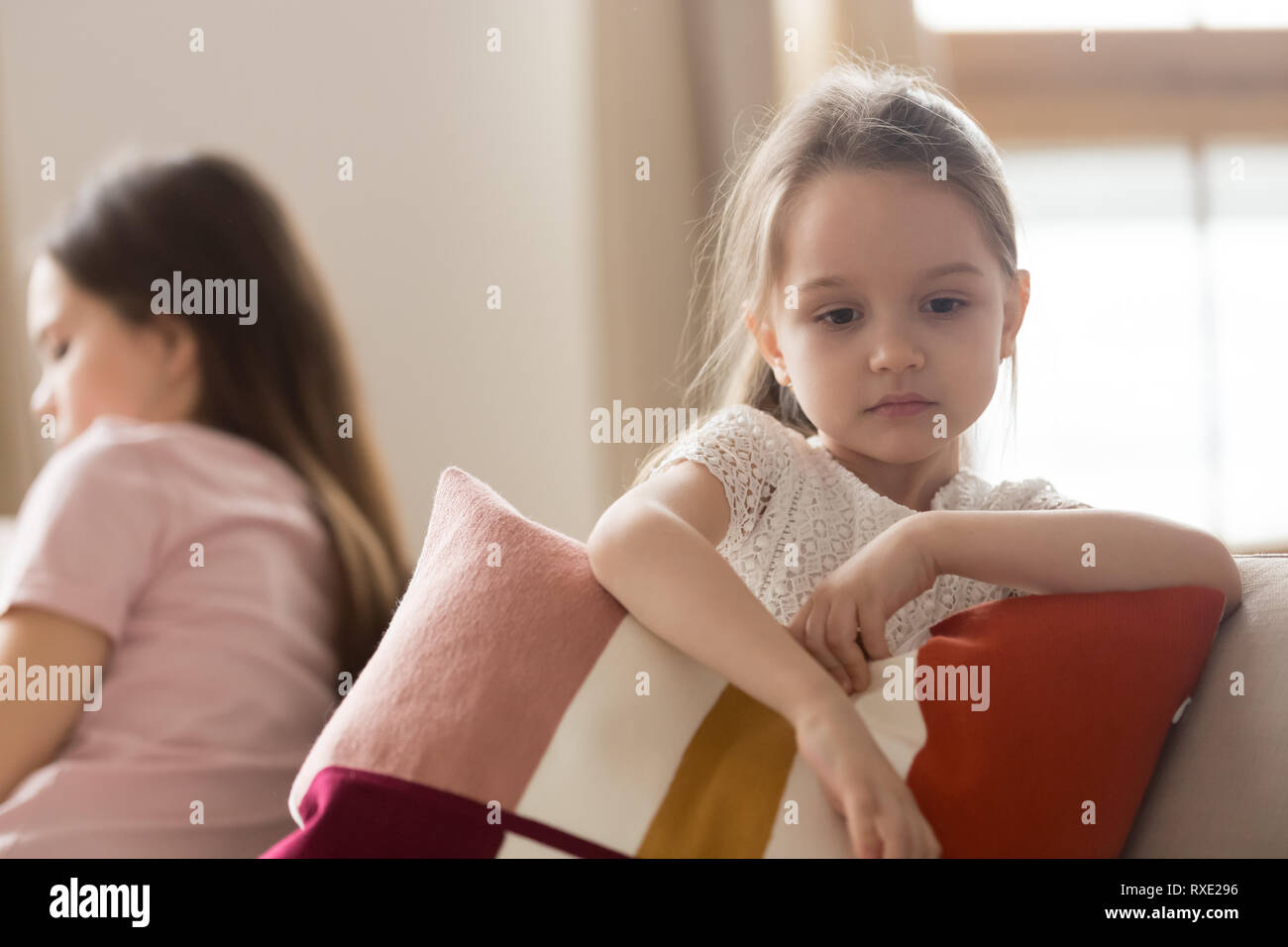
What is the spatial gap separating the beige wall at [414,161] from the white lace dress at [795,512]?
0.99 m

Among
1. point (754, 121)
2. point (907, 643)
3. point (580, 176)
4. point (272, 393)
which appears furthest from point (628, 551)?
point (580, 176)

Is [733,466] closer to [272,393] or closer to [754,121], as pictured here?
[272,393]

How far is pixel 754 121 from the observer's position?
172cm

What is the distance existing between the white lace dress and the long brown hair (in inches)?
22.4

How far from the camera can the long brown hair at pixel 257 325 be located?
1339 millimetres

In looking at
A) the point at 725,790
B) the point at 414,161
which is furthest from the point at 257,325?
the point at 725,790

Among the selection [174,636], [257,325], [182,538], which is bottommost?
[174,636]

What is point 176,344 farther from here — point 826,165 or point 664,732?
point 664,732

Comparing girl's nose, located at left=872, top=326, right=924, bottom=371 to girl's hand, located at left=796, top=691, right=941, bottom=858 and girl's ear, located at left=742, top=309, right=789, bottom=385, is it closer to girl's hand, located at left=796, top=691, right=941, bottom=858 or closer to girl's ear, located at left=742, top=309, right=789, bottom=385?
girl's ear, located at left=742, top=309, right=789, bottom=385

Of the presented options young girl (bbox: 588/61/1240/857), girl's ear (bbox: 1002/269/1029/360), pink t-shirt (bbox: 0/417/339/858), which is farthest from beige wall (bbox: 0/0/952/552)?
girl's ear (bbox: 1002/269/1029/360)

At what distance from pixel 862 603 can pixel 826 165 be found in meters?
0.43

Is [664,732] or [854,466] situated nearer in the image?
[664,732]

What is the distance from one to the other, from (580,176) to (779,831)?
1518mm

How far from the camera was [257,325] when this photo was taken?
141 cm
